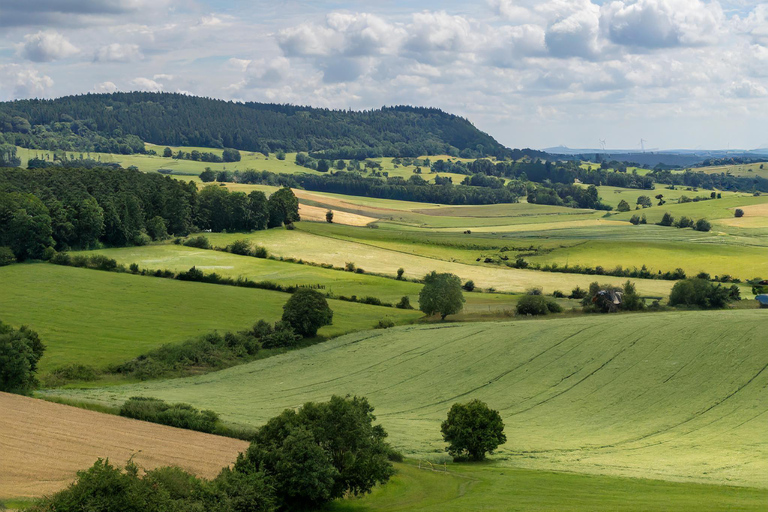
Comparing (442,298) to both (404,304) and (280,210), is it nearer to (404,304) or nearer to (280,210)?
(404,304)

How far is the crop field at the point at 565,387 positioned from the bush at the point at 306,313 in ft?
10.2

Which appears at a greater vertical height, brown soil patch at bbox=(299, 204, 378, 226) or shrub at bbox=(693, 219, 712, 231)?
shrub at bbox=(693, 219, 712, 231)

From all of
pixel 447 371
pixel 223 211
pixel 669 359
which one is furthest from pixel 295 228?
pixel 669 359

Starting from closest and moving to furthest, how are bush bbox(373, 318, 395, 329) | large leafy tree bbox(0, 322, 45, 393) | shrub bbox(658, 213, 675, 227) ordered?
large leafy tree bbox(0, 322, 45, 393) → bush bbox(373, 318, 395, 329) → shrub bbox(658, 213, 675, 227)

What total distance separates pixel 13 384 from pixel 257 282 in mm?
47137

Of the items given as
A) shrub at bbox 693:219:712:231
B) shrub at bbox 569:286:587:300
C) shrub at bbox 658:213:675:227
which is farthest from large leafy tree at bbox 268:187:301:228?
shrub at bbox 693:219:712:231

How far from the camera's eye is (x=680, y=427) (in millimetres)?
45344

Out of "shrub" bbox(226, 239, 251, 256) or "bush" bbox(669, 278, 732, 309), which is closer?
"bush" bbox(669, 278, 732, 309)

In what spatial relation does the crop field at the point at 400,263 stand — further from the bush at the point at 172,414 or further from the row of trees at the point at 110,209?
the bush at the point at 172,414

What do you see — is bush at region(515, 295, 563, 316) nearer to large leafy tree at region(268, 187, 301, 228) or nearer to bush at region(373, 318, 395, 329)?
bush at region(373, 318, 395, 329)

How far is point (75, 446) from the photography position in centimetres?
3891

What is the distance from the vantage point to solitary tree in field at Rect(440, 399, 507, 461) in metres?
41.8

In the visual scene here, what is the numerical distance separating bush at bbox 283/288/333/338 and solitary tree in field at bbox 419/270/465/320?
11328mm

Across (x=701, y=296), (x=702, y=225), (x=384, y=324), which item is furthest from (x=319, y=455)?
(x=702, y=225)
